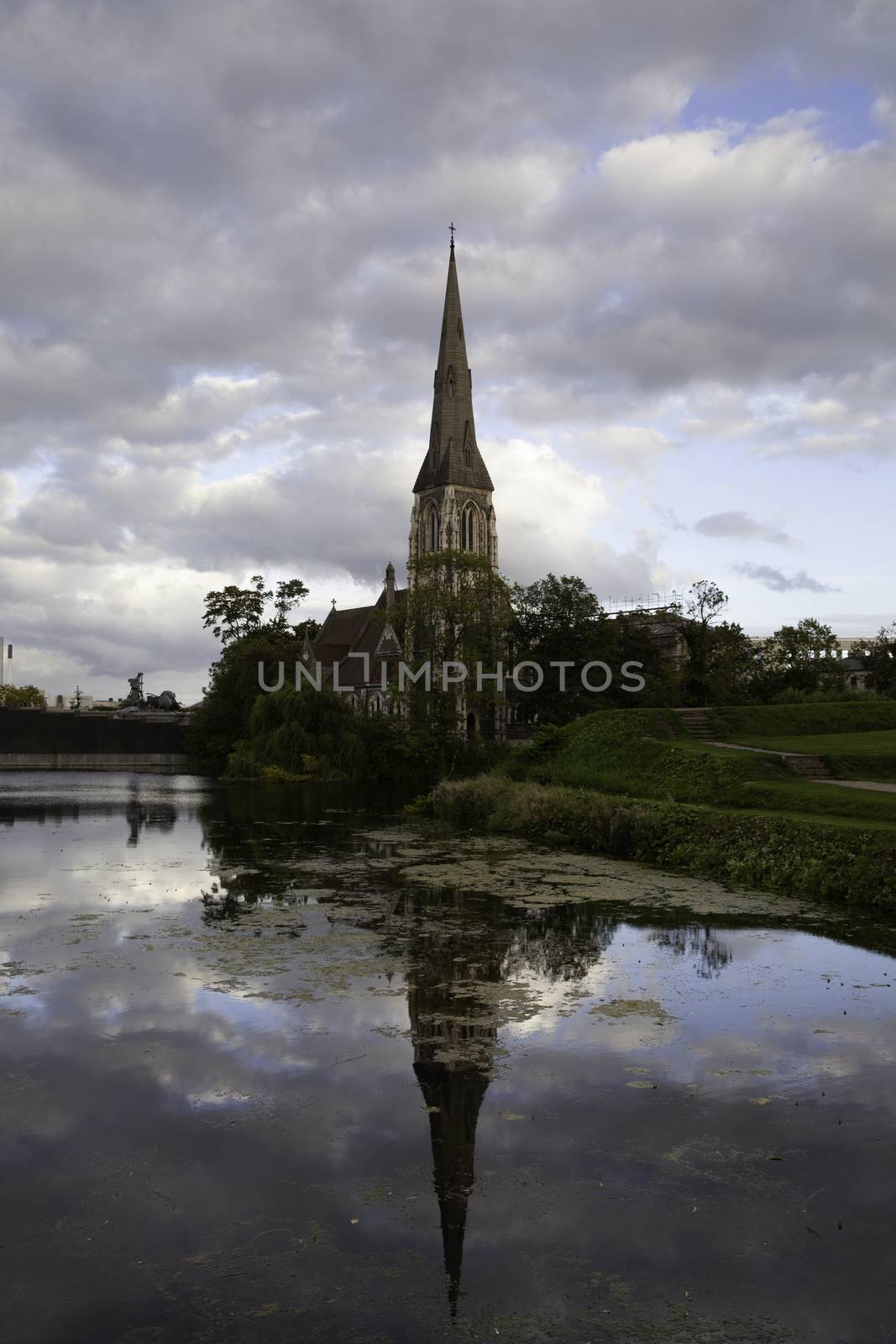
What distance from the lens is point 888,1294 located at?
5734 mm

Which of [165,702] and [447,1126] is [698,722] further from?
[165,702]

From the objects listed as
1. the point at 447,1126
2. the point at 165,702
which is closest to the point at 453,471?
the point at 165,702

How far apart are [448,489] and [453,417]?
750 cm

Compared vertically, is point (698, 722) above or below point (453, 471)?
below

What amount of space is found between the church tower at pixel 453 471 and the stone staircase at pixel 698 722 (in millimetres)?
63236

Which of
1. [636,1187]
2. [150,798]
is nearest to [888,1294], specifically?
[636,1187]

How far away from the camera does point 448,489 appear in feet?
327

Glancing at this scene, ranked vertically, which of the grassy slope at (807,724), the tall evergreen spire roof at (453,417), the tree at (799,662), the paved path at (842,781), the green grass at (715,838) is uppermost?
the tall evergreen spire roof at (453,417)

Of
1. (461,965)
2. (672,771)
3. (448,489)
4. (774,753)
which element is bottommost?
(461,965)

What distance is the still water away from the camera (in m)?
5.62

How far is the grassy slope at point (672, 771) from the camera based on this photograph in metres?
21.5

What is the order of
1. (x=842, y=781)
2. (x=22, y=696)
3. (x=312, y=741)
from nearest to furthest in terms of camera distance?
(x=842, y=781) → (x=312, y=741) → (x=22, y=696)

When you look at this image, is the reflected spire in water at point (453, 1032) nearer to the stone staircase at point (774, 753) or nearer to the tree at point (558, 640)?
the stone staircase at point (774, 753)

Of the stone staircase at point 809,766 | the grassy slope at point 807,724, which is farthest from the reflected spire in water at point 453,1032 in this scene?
the grassy slope at point 807,724
